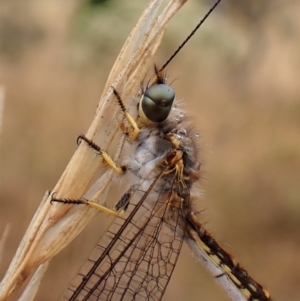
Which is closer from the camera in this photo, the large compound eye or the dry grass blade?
the dry grass blade

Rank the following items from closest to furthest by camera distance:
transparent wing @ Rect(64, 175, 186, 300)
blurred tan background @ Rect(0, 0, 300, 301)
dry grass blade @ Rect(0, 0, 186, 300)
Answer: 1. dry grass blade @ Rect(0, 0, 186, 300)
2. transparent wing @ Rect(64, 175, 186, 300)
3. blurred tan background @ Rect(0, 0, 300, 301)

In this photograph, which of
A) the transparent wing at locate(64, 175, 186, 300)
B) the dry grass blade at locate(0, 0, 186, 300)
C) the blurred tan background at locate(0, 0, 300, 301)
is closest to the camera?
the dry grass blade at locate(0, 0, 186, 300)

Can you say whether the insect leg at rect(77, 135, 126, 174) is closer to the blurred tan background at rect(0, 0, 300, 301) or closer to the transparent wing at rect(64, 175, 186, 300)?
the transparent wing at rect(64, 175, 186, 300)

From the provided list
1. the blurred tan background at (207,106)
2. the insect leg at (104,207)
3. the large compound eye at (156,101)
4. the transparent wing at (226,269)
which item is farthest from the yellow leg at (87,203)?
the blurred tan background at (207,106)

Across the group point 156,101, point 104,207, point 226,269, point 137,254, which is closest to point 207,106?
point 226,269

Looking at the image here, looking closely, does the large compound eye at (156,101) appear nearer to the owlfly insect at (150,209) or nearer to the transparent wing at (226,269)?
the owlfly insect at (150,209)

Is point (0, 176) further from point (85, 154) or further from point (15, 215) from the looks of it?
point (85, 154)

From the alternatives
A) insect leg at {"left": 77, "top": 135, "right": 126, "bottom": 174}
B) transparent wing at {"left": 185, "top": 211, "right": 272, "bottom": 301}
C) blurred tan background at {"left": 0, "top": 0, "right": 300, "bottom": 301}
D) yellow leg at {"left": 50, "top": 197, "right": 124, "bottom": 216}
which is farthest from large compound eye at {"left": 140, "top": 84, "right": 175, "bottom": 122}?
blurred tan background at {"left": 0, "top": 0, "right": 300, "bottom": 301}

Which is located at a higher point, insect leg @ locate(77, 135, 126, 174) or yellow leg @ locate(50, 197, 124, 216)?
insect leg @ locate(77, 135, 126, 174)
